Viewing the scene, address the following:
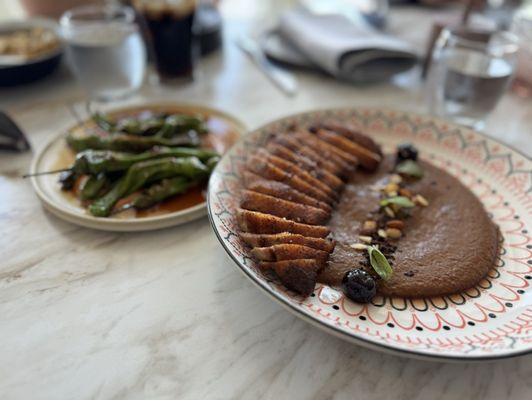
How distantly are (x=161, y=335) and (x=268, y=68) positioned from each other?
256 centimetres

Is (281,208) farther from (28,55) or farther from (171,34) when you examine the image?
(28,55)

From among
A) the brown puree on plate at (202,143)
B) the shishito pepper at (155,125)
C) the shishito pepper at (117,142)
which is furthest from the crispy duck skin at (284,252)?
the shishito pepper at (155,125)

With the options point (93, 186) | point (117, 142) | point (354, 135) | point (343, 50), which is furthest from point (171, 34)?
point (354, 135)

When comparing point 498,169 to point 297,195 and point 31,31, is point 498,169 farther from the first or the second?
point 31,31

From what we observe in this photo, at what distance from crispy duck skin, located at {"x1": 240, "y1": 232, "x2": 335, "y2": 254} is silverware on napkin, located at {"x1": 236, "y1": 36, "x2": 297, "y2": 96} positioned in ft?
6.03

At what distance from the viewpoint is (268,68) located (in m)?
3.48

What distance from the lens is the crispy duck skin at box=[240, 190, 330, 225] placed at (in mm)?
1721

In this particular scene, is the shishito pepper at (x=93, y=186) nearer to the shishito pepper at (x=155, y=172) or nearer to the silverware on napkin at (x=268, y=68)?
the shishito pepper at (x=155, y=172)

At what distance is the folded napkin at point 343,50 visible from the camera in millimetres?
3139

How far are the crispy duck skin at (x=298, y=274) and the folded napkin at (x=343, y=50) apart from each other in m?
2.12

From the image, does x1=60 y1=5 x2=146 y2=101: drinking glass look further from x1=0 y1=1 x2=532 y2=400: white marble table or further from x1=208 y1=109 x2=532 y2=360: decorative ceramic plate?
x1=208 y1=109 x2=532 y2=360: decorative ceramic plate

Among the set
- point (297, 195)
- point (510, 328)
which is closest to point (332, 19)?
point (297, 195)

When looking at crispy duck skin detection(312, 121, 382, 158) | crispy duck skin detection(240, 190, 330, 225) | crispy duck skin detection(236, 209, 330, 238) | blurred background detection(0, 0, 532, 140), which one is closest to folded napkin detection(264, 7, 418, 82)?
blurred background detection(0, 0, 532, 140)

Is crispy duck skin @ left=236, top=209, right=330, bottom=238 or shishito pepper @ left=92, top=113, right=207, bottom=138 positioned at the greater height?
crispy duck skin @ left=236, top=209, right=330, bottom=238
